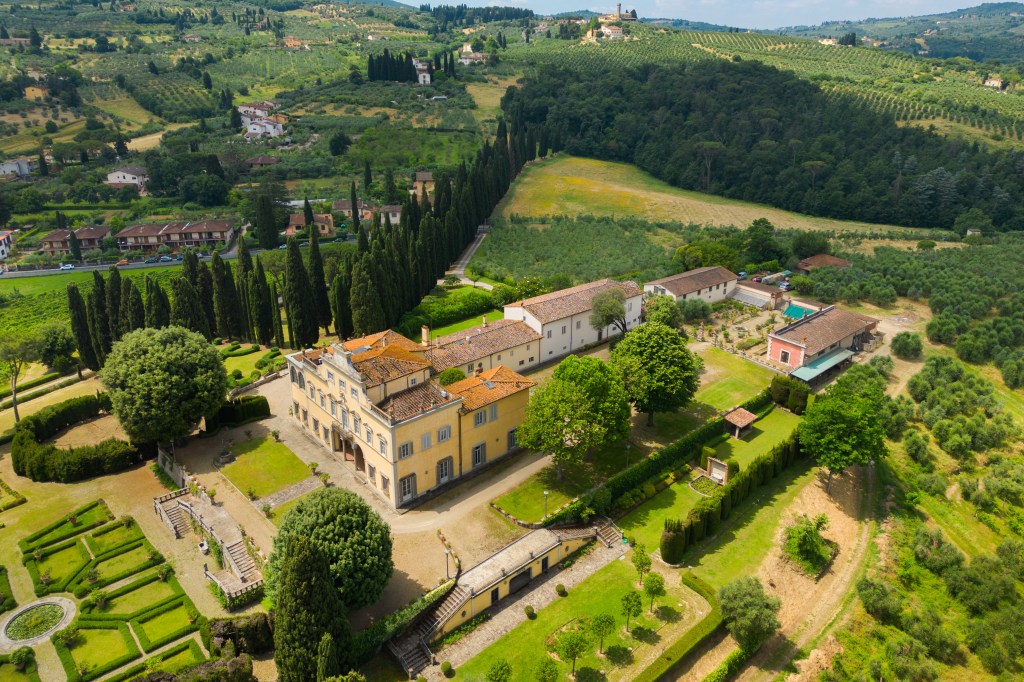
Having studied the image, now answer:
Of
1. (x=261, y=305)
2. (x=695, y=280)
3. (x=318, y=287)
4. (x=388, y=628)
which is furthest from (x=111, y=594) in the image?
(x=695, y=280)

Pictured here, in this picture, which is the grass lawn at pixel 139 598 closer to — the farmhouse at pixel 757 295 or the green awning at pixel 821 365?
the green awning at pixel 821 365

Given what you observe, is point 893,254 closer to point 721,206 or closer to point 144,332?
point 721,206

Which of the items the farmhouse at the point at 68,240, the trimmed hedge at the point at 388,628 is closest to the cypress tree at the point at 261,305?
the trimmed hedge at the point at 388,628

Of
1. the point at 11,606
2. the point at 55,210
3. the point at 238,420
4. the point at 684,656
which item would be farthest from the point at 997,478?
the point at 55,210

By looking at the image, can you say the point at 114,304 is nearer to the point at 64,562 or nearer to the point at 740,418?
the point at 64,562

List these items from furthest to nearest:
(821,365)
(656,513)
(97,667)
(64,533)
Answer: (821,365) < (656,513) < (64,533) < (97,667)

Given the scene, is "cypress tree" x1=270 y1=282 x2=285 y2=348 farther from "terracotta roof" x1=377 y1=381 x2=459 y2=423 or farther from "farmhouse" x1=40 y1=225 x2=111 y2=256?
"farmhouse" x1=40 y1=225 x2=111 y2=256

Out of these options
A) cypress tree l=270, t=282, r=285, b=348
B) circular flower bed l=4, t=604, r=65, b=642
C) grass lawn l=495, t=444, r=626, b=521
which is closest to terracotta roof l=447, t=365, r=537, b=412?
grass lawn l=495, t=444, r=626, b=521
